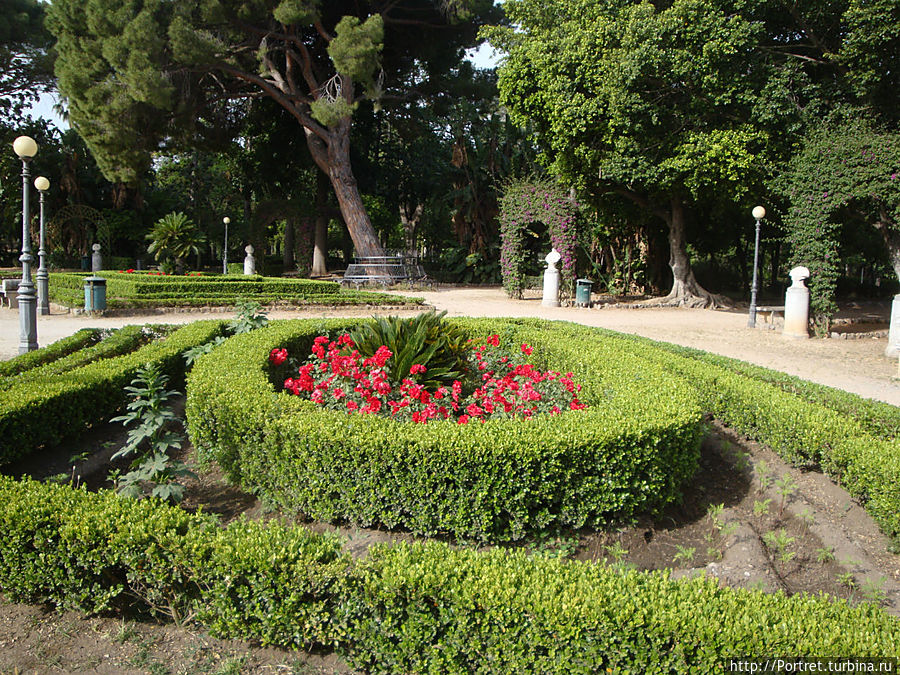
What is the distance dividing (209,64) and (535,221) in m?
11.7

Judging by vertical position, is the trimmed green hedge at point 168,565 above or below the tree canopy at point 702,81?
below

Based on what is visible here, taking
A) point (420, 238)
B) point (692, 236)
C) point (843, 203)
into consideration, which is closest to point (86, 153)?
point (420, 238)

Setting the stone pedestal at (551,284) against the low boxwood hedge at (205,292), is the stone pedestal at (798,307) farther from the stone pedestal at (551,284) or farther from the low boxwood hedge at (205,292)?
the low boxwood hedge at (205,292)

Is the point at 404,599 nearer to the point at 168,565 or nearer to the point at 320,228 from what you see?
the point at 168,565

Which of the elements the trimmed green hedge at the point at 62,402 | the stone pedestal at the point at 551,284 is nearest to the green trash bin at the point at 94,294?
the trimmed green hedge at the point at 62,402

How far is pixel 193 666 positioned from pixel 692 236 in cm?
2457

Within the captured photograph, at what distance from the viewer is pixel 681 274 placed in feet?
63.1

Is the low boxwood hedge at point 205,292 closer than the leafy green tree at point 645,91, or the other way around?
the leafy green tree at point 645,91

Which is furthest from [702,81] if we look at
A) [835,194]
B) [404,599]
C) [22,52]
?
[22,52]

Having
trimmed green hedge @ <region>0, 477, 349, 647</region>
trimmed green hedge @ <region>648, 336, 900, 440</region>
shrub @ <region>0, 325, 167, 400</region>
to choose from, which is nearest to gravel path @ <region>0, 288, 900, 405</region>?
shrub @ <region>0, 325, 167, 400</region>

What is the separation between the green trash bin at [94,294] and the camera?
13250 mm

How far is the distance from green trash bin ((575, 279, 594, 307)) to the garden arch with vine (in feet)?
1.35

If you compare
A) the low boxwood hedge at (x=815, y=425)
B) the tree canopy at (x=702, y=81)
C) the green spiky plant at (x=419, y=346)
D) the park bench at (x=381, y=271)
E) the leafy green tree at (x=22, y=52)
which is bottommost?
the low boxwood hedge at (x=815, y=425)

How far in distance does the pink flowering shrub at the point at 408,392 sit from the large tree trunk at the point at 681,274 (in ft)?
49.3
